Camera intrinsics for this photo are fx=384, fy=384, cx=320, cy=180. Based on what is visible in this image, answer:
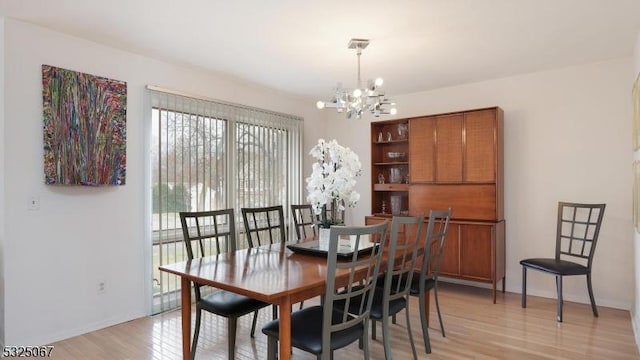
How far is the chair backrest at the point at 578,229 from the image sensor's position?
12.1 ft

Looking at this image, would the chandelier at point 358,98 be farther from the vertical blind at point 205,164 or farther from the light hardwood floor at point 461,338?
the light hardwood floor at point 461,338

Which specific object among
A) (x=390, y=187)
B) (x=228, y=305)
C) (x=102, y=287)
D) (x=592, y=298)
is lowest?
(x=592, y=298)

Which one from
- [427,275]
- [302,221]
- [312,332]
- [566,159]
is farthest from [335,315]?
[566,159]

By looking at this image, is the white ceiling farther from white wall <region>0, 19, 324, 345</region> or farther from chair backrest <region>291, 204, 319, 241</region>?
chair backrest <region>291, 204, 319, 241</region>

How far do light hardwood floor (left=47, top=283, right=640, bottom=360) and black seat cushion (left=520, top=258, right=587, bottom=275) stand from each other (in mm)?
434

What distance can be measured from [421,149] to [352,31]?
2.07 m

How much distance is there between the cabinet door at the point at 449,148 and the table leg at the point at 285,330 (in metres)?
3.10

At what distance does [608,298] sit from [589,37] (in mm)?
2554

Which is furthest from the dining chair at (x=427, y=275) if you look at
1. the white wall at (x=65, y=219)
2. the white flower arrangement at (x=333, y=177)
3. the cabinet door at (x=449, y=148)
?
the white wall at (x=65, y=219)

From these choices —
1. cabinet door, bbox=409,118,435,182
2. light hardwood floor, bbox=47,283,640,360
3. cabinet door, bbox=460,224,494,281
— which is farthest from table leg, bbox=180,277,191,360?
cabinet door, bbox=409,118,435,182

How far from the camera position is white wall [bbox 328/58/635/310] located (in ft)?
12.5

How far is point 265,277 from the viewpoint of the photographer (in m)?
2.12

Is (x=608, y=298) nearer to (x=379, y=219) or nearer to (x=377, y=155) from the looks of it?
(x=379, y=219)

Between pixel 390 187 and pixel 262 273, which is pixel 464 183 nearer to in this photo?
Answer: pixel 390 187
